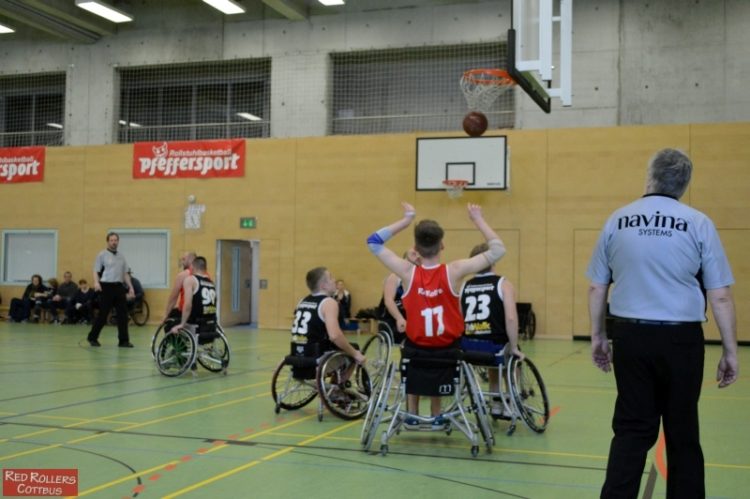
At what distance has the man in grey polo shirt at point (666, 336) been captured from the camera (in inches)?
125

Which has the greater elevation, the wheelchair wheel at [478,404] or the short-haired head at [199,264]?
the short-haired head at [199,264]

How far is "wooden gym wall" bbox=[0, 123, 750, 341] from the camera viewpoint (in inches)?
621

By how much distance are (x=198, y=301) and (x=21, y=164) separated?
43.7 feet

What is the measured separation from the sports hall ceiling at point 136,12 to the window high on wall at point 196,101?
1.11 m

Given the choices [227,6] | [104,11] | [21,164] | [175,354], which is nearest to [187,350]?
[175,354]

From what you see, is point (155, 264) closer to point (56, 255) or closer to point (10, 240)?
point (56, 255)

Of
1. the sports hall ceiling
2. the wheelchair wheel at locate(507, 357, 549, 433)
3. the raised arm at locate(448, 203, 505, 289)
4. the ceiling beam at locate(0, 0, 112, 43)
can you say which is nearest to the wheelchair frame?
the wheelchair wheel at locate(507, 357, 549, 433)

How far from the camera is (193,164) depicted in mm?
18859

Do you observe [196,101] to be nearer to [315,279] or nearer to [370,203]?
[370,203]

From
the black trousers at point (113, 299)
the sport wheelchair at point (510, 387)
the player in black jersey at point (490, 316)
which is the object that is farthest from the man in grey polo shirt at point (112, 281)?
Answer: the sport wheelchair at point (510, 387)

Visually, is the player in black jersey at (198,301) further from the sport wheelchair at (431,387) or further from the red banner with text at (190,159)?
the red banner with text at (190,159)

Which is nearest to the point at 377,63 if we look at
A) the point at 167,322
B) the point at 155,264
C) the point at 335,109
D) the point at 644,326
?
the point at 335,109

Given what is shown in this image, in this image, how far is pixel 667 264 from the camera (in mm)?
3232

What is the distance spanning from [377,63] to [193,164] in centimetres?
482
